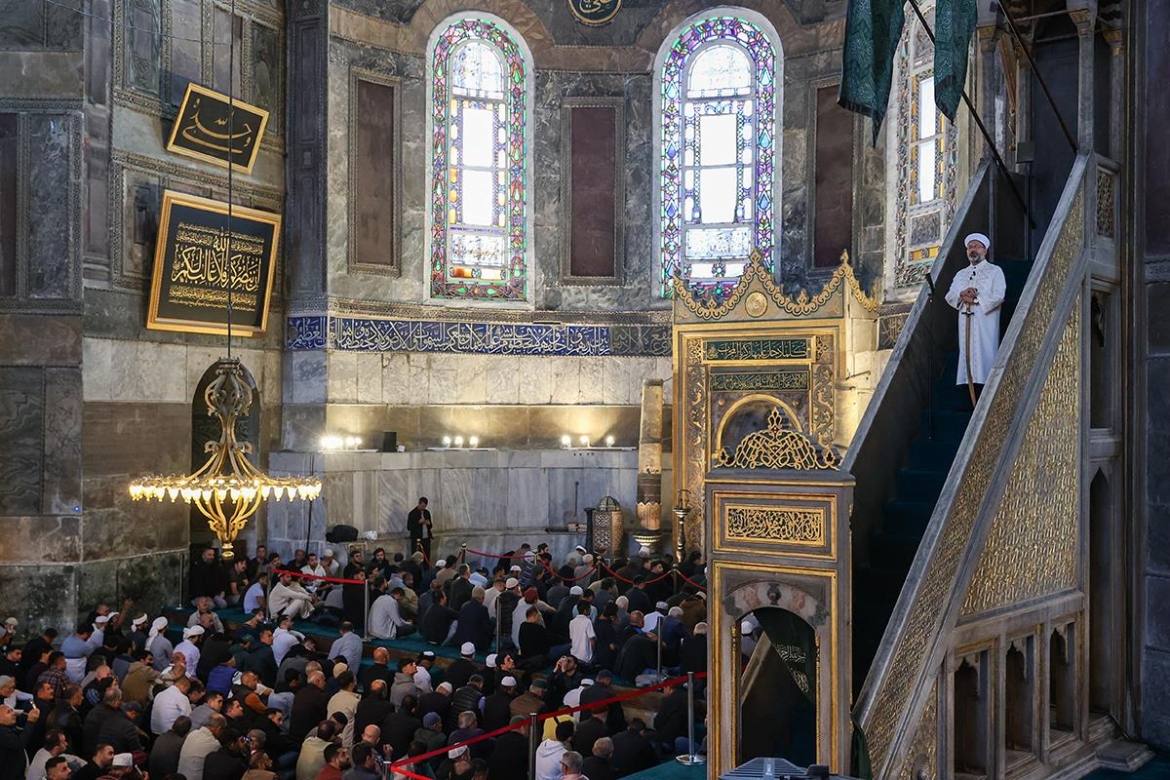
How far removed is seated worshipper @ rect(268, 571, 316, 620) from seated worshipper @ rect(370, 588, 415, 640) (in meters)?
0.86

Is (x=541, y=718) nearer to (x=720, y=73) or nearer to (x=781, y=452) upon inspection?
(x=781, y=452)

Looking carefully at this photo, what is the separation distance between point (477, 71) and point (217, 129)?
309 cm

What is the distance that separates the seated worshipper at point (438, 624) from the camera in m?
8.91

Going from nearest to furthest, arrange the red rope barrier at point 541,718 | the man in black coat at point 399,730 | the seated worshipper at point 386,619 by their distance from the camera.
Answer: the red rope barrier at point 541,718
the man in black coat at point 399,730
the seated worshipper at point 386,619

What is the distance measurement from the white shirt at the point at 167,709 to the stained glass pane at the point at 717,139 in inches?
331

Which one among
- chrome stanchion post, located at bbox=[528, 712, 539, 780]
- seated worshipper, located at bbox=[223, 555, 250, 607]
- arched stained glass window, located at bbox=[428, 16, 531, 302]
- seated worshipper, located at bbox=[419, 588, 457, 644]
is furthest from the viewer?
arched stained glass window, located at bbox=[428, 16, 531, 302]

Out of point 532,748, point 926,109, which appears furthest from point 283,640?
point 926,109

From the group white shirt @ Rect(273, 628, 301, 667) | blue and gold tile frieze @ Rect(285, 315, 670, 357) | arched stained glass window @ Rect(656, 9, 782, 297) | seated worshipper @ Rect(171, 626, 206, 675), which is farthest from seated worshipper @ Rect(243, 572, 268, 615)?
arched stained glass window @ Rect(656, 9, 782, 297)

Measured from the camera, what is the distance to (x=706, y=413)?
11.8 m

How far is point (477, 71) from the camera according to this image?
1314 centimetres

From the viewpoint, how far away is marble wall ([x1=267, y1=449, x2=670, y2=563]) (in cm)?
1171

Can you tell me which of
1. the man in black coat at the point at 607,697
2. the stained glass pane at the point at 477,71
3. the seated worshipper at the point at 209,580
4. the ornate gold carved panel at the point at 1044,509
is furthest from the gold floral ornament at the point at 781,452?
the stained glass pane at the point at 477,71

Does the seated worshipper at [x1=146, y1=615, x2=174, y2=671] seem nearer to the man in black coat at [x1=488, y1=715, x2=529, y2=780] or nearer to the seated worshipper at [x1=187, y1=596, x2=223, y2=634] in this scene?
the seated worshipper at [x1=187, y1=596, x2=223, y2=634]

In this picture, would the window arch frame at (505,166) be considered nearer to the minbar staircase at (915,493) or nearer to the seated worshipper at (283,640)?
the seated worshipper at (283,640)
